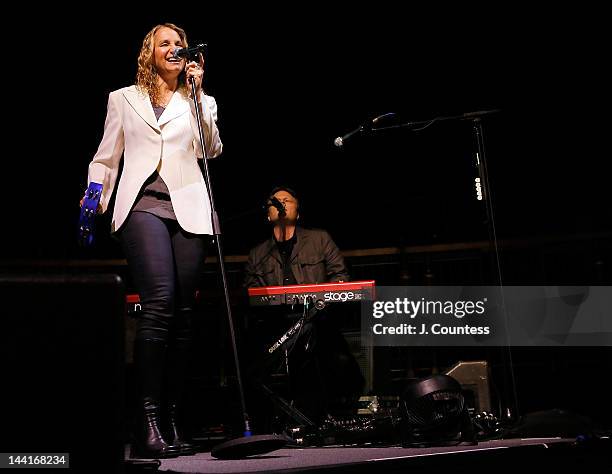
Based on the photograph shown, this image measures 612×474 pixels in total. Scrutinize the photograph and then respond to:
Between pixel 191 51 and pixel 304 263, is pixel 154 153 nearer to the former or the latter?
pixel 191 51

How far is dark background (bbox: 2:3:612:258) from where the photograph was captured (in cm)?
527

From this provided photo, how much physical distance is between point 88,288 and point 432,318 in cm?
333

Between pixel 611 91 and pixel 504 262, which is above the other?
pixel 611 91

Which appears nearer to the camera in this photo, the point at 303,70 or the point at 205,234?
the point at 205,234

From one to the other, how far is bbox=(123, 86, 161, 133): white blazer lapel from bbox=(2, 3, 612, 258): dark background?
8.27 ft

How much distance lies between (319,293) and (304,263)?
0.81 metres

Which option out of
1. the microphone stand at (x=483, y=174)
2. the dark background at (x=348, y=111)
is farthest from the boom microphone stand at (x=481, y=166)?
the dark background at (x=348, y=111)

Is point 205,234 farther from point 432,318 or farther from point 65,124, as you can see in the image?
point 65,124

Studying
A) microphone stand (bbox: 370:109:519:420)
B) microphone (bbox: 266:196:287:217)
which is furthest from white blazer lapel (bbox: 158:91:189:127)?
microphone (bbox: 266:196:287:217)

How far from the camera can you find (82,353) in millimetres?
1343

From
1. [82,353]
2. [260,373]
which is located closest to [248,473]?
[82,353]

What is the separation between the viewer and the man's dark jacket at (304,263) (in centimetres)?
433

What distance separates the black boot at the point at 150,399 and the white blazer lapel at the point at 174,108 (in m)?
0.84

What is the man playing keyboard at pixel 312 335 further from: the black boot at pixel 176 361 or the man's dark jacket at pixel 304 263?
the black boot at pixel 176 361
